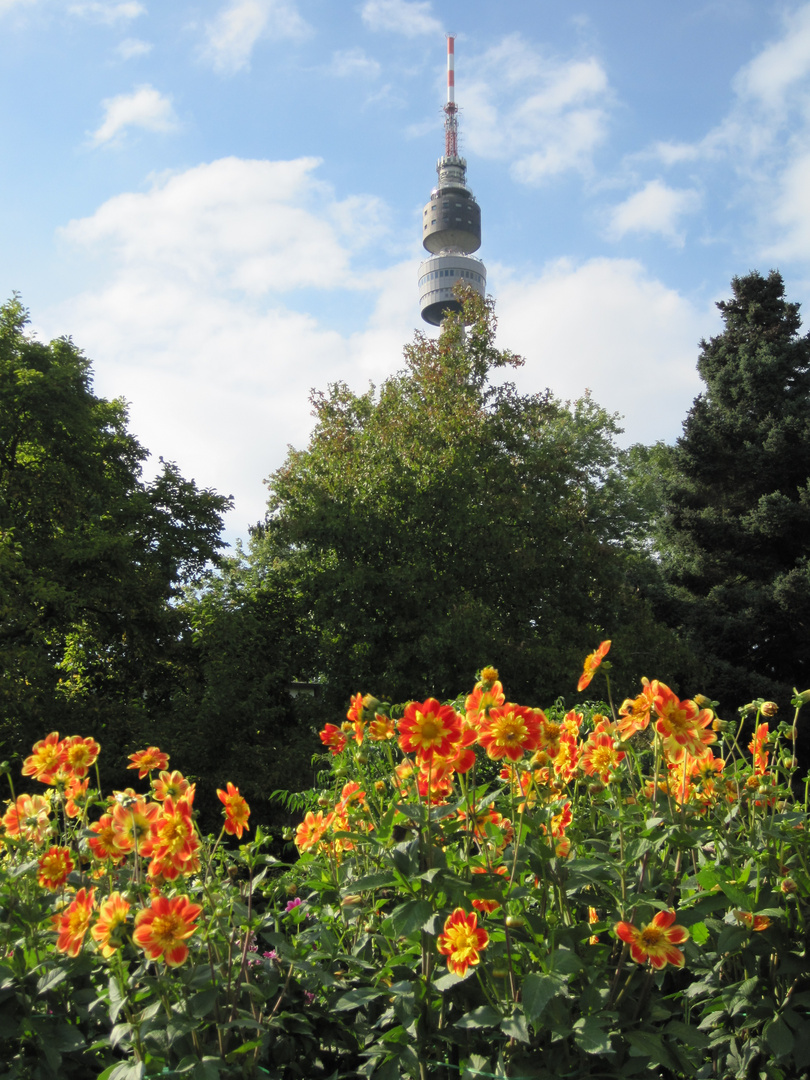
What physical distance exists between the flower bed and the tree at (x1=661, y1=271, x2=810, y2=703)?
1503 centimetres

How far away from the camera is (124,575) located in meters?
13.6

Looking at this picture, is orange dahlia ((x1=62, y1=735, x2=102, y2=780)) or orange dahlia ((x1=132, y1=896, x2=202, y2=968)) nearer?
orange dahlia ((x1=132, y1=896, x2=202, y2=968))

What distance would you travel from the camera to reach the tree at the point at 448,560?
542 inches

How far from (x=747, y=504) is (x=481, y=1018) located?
61.0 feet

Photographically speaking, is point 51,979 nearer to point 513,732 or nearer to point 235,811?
point 235,811

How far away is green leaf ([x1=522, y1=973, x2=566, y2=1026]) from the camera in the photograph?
1.56 m

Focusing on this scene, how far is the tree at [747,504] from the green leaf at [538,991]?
1546cm

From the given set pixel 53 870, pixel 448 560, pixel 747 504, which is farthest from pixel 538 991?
pixel 747 504

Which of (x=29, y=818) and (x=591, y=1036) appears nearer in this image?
(x=591, y=1036)

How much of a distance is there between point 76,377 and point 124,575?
394cm

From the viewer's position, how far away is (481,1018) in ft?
5.51

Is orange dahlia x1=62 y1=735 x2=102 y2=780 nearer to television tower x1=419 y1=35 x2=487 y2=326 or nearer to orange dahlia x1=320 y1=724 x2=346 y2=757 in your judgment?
orange dahlia x1=320 y1=724 x2=346 y2=757

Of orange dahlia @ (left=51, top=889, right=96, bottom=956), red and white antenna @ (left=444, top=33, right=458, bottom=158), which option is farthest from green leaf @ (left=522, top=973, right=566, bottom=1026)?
red and white antenna @ (left=444, top=33, right=458, bottom=158)

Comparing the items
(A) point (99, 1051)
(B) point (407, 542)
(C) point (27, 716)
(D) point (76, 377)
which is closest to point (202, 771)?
(C) point (27, 716)
